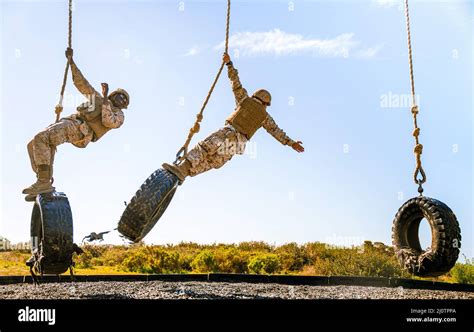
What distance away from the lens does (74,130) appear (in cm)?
613

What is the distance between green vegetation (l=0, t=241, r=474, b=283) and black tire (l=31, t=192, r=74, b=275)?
4.29m

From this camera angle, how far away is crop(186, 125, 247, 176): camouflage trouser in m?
6.04

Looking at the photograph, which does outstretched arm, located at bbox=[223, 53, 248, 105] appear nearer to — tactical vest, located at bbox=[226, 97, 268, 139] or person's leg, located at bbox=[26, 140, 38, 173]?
tactical vest, located at bbox=[226, 97, 268, 139]

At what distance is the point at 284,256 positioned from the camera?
35.3 ft

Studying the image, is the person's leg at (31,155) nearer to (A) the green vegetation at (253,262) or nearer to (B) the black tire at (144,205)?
(B) the black tire at (144,205)

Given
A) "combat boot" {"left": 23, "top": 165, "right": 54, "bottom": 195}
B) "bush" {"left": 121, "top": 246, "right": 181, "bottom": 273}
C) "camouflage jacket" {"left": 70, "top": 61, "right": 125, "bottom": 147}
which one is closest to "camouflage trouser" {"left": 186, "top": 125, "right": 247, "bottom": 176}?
"camouflage jacket" {"left": 70, "top": 61, "right": 125, "bottom": 147}

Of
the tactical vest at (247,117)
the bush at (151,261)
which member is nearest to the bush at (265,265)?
the bush at (151,261)

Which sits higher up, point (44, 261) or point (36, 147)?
point (36, 147)

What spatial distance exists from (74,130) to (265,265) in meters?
5.17

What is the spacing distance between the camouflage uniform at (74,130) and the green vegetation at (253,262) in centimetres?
406
